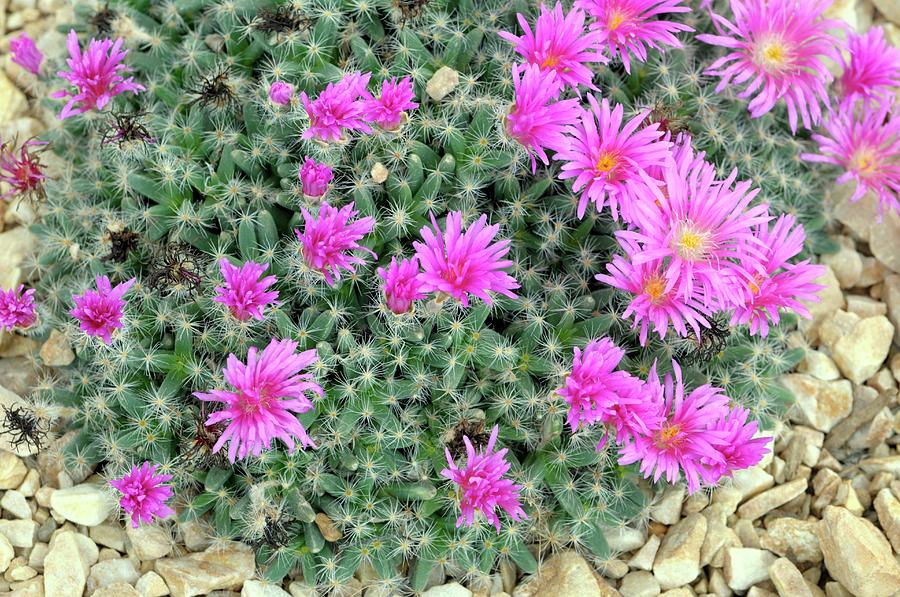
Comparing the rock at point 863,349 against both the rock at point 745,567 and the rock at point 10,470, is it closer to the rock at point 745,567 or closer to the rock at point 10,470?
the rock at point 745,567

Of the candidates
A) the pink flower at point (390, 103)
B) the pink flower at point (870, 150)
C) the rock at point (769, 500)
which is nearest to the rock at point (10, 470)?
the pink flower at point (390, 103)

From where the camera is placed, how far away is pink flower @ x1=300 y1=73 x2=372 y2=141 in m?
3.30

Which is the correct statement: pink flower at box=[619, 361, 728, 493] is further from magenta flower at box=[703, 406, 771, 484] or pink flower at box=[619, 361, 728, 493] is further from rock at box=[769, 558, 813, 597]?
rock at box=[769, 558, 813, 597]

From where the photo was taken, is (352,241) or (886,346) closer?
(352,241)

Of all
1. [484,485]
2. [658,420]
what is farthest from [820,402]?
[484,485]

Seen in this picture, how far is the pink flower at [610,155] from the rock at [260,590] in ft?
6.38

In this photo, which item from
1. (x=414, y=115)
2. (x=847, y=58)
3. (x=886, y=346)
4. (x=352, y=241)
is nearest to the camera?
(x=352, y=241)

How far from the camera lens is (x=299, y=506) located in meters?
3.49

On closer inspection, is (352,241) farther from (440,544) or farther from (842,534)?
(842,534)

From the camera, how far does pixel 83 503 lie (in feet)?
12.0

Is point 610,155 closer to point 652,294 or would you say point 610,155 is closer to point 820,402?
point 652,294

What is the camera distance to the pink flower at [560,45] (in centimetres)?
355

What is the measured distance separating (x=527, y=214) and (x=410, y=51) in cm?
88

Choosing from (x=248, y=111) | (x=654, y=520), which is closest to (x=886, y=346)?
(x=654, y=520)
